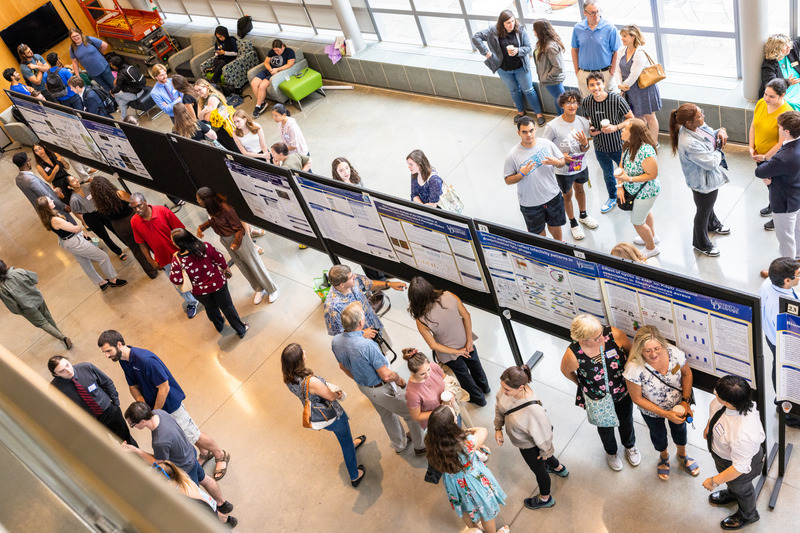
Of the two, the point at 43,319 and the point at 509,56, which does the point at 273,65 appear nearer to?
the point at 509,56

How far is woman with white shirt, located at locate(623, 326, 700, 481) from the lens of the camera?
436cm

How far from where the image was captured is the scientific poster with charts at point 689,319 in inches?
162

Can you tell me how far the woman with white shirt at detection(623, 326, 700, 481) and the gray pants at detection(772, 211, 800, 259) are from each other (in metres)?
2.23

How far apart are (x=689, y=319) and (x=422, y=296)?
1.84m

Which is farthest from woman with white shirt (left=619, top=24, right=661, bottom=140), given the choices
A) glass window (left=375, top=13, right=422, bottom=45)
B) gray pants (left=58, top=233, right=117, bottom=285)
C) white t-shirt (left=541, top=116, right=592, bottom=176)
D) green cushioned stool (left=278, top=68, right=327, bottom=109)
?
gray pants (left=58, top=233, right=117, bottom=285)

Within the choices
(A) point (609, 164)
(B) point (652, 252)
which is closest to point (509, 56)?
(A) point (609, 164)

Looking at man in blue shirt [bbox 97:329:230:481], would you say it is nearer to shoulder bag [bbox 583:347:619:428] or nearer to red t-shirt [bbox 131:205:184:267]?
red t-shirt [bbox 131:205:184:267]

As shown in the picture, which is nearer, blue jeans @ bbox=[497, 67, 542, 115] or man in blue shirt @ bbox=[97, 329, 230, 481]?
man in blue shirt @ bbox=[97, 329, 230, 481]

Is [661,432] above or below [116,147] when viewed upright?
below

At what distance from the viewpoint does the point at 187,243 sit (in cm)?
666

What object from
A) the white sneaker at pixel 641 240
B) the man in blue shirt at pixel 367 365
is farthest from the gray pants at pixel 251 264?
the white sneaker at pixel 641 240

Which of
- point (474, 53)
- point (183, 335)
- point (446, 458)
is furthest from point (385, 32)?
point (446, 458)

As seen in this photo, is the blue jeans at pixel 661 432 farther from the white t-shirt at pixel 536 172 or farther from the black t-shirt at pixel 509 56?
the black t-shirt at pixel 509 56

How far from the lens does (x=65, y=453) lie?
685 mm
